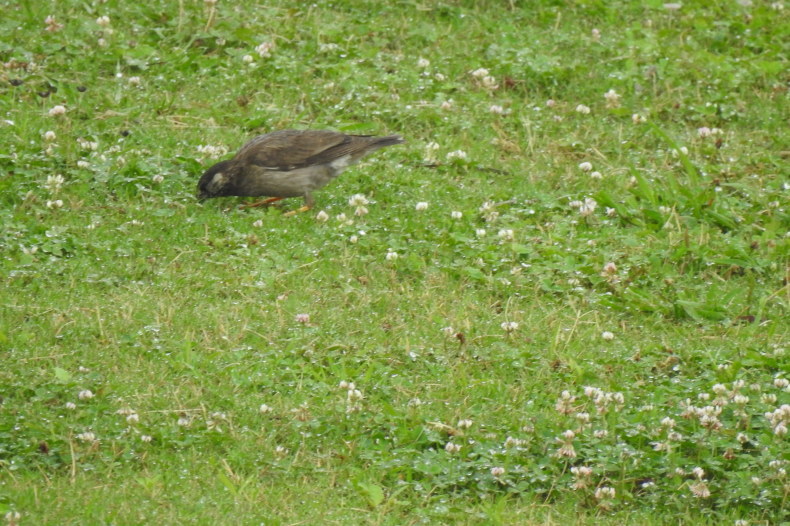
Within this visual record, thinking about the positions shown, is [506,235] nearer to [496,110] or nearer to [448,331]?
[448,331]

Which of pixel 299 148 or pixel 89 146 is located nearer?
pixel 299 148

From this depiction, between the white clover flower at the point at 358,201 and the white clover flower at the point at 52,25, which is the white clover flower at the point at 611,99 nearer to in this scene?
the white clover flower at the point at 358,201

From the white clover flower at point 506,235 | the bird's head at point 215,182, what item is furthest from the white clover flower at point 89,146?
the white clover flower at point 506,235

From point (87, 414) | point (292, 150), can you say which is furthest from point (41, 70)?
point (87, 414)

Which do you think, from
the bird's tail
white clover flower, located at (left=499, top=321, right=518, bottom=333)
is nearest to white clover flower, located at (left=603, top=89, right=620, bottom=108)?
the bird's tail

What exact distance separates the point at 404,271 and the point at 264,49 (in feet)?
12.2

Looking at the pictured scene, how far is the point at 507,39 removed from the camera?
12.2 m

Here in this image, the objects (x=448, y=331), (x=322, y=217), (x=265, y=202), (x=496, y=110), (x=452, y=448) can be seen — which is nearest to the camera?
(x=452, y=448)

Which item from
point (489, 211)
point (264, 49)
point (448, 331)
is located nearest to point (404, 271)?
point (448, 331)

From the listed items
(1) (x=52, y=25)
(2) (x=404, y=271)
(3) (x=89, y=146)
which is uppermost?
(1) (x=52, y=25)

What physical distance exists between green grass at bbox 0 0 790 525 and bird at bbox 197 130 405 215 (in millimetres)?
223

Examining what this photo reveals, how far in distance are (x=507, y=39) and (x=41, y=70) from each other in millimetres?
4526

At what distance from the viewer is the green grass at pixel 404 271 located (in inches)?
248

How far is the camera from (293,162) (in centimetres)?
952
